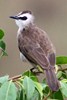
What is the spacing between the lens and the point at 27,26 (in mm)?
3664

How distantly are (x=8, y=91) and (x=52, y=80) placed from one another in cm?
→ 37

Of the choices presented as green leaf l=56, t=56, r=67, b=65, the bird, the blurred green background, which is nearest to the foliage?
the bird

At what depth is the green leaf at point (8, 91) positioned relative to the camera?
2467mm

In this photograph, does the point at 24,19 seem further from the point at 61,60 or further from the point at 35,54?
the point at 61,60

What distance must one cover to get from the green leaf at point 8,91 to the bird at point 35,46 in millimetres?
312

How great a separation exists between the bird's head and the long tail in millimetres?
→ 394

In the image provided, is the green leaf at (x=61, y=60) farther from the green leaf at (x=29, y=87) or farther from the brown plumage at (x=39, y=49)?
the green leaf at (x=29, y=87)

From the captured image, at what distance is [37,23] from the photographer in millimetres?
7668

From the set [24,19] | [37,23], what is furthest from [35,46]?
[37,23]

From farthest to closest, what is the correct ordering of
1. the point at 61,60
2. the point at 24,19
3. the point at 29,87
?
the point at 24,19 < the point at 61,60 < the point at 29,87

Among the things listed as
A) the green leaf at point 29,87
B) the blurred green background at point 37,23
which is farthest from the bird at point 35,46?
the blurred green background at point 37,23

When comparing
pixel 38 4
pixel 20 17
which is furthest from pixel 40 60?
pixel 38 4

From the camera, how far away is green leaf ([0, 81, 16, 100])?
2467 mm

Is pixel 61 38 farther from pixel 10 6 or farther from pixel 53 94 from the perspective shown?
pixel 53 94
